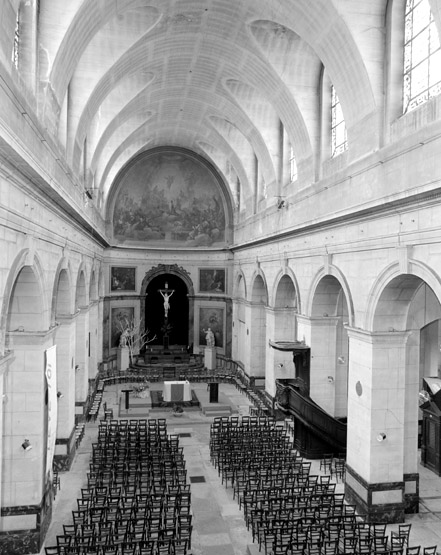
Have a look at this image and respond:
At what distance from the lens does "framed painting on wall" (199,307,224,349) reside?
39.8 meters

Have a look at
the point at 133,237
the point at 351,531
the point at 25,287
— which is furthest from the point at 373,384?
the point at 133,237

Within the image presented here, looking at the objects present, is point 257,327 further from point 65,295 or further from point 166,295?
point 65,295

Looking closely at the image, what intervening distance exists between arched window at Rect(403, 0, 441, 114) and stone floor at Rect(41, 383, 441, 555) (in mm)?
11122

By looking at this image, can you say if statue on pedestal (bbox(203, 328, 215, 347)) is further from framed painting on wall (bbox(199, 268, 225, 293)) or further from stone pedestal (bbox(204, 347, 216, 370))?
framed painting on wall (bbox(199, 268, 225, 293))

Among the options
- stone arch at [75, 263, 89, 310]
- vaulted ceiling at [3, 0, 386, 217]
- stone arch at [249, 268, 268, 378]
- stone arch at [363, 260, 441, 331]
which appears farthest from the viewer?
stone arch at [249, 268, 268, 378]

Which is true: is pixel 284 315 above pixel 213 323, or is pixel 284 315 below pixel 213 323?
above

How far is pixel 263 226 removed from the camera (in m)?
29.3

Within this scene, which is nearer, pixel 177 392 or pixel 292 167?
pixel 292 167

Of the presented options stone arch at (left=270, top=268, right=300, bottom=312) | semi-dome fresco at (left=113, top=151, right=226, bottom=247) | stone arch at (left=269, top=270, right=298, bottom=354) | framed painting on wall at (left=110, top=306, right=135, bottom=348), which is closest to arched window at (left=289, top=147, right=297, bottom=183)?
stone arch at (left=270, top=268, right=300, bottom=312)

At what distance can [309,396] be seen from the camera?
2125 cm

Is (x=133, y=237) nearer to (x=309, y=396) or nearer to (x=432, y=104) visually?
(x=309, y=396)

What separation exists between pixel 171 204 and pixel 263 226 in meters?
12.6

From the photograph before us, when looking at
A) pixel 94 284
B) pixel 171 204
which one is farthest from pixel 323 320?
pixel 171 204

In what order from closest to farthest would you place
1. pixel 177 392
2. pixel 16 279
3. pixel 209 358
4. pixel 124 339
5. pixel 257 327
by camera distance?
pixel 16 279, pixel 177 392, pixel 257 327, pixel 124 339, pixel 209 358
